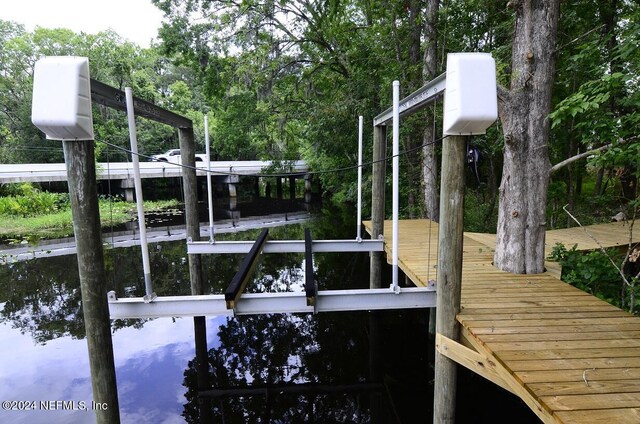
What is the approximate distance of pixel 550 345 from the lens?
2.64 metres

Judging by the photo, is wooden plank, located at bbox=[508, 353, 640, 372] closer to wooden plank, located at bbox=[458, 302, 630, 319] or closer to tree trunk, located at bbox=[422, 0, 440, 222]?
wooden plank, located at bbox=[458, 302, 630, 319]

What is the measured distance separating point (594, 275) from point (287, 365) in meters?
4.24

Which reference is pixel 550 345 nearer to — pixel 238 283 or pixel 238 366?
pixel 238 283

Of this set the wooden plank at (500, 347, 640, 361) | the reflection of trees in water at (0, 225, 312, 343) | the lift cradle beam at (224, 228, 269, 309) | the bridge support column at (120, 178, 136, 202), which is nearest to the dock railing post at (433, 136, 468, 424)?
the wooden plank at (500, 347, 640, 361)

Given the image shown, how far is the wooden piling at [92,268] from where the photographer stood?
2.36m

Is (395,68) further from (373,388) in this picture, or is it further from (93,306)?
(93,306)

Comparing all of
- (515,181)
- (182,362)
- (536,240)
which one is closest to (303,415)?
(182,362)

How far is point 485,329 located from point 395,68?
7.89m

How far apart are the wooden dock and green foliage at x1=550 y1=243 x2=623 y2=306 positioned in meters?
0.49

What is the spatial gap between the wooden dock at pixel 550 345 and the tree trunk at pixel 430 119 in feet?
11.7

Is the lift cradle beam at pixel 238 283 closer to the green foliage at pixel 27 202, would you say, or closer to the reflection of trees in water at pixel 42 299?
the reflection of trees in water at pixel 42 299

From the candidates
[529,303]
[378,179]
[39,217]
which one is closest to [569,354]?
[529,303]

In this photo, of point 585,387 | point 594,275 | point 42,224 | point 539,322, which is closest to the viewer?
point 585,387

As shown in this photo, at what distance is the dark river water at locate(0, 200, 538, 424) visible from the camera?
4508 mm
